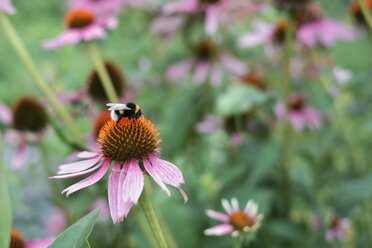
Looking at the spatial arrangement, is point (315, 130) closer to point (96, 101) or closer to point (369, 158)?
point (369, 158)

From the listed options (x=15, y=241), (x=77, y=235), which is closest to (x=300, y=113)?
(x=15, y=241)

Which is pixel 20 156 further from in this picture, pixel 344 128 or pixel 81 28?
pixel 344 128

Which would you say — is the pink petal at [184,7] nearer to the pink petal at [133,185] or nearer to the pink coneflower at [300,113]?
the pink coneflower at [300,113]

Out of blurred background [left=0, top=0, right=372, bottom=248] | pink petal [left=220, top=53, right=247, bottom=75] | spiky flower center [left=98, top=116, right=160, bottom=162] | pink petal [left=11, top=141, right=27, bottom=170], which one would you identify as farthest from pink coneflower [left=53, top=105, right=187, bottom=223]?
pink petal [left=220, top=53, right=247, bottom=75]

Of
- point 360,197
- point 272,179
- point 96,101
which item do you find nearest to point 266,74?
point 272,179

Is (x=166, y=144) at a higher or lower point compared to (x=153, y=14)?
lower

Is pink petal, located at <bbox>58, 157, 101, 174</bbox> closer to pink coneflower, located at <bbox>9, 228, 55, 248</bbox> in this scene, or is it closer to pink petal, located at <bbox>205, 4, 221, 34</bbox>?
pink coneflower, located at <bbox>9, 228, 55, 248</bbox>
